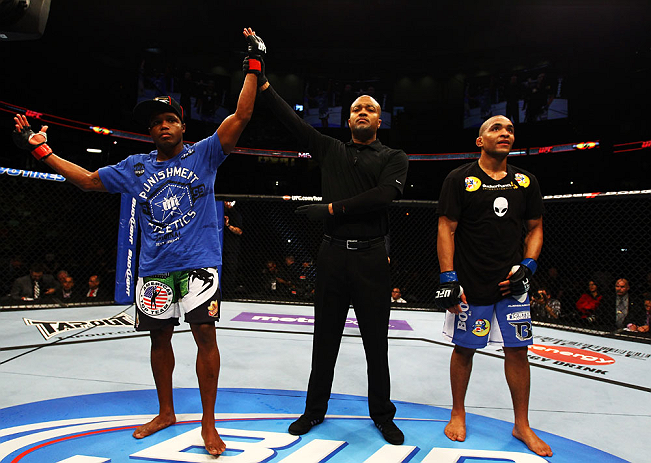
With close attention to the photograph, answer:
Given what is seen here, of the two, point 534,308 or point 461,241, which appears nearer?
point 461,241

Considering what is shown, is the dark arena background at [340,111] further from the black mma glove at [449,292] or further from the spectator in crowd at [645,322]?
the black mma glove at [449,292]

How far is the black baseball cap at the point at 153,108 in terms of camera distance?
1630mm

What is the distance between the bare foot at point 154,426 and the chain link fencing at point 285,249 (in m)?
3.45

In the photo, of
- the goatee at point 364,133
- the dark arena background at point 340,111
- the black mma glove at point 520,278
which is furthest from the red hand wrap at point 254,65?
the dark arena background at point 340,111

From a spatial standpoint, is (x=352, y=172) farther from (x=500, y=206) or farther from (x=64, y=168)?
(x=64, y=168)

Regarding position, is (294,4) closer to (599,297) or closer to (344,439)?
(599,297)

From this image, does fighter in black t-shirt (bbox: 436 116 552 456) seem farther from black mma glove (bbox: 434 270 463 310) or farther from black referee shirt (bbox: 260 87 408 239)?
black referee shirt (bbox: 260 87 408 239)

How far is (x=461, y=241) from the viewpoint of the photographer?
186cm

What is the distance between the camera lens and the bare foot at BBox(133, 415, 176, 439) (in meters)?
1.61

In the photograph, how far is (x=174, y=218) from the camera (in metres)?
1.64

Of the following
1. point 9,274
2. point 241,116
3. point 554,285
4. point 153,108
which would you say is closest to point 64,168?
point 153,108

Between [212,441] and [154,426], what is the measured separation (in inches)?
12.8

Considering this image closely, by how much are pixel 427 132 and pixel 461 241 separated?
38.2ft

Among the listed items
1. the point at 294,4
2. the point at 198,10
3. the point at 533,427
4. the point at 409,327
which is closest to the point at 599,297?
the point at 409,327
